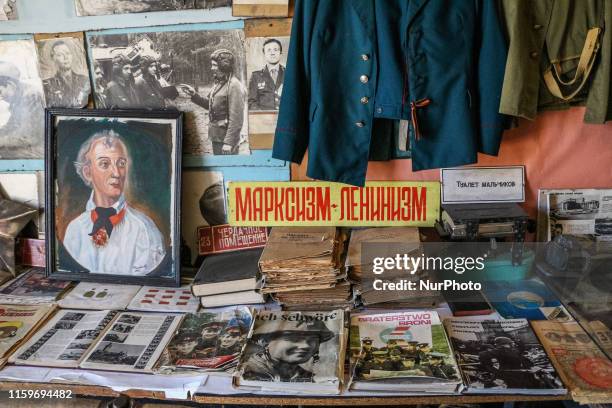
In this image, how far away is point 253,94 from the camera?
6.33 feet

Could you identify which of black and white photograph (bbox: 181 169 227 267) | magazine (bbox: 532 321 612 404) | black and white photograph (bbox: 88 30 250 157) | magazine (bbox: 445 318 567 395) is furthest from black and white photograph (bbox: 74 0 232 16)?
magazine (bbox: 532 321 612 404)

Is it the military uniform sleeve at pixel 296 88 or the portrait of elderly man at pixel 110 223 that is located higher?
the military uniform sleeve at pixel 296 88

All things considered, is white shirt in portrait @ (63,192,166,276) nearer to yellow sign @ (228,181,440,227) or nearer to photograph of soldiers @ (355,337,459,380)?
yellow sign @ (228,181,440,227)

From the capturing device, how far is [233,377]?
1.47m

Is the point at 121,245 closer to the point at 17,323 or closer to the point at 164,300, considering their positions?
the point at 164,300

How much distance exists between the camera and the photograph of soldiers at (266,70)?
188cm

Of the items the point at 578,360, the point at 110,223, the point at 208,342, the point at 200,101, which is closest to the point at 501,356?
the point at 578,360

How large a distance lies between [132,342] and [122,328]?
0.09m

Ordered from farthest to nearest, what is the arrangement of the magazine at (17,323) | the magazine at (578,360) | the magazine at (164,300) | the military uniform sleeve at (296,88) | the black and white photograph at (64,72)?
1. the black and white photograph at (64,72)
2. the magazine at (164,300)
3. the military uniform sleeve at (296,88)
4. the magazine at (17,323)
5. the magazine at (578,360)

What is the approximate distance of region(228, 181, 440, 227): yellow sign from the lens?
6.55 ft

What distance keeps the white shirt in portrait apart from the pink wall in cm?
61

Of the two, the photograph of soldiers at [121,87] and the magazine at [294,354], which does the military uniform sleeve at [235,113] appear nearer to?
the photograph of soldiers at [121,87]

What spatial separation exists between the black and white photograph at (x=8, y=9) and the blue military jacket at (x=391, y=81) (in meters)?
1.08

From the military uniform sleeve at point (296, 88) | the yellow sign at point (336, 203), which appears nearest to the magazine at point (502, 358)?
the yellow sign at point (336, 203)
